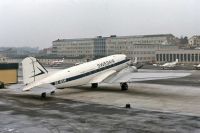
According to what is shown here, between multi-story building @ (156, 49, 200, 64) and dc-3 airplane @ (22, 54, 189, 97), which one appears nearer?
dc-3 airplane @ (22, 54, 189, 97)

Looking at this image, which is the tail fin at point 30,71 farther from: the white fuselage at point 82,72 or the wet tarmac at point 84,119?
the wet tarmac at point 84,119

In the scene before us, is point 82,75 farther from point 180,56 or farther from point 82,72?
point 180,56

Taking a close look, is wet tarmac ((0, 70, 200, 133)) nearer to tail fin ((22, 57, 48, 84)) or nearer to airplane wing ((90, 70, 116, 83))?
tail fin ((22, 57, 48, 84))

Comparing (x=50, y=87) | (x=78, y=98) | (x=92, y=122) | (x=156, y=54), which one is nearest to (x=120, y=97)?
(x=78, y=98)

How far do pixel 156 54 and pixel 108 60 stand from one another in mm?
133646

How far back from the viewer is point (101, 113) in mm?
24406

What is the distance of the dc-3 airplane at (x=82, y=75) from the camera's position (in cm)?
3249

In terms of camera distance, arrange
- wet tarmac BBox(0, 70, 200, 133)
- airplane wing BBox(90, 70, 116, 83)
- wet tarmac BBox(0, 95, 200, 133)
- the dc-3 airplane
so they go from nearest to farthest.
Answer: wet tarmac BBox(0, 95, 200, 133) → wet tarmac BBox(0, 70, 200, 133) → the dc-3 airplane → airplane wing BBox(90, 70, 116, 83)

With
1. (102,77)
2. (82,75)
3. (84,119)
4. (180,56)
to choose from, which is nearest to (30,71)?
(82,75)

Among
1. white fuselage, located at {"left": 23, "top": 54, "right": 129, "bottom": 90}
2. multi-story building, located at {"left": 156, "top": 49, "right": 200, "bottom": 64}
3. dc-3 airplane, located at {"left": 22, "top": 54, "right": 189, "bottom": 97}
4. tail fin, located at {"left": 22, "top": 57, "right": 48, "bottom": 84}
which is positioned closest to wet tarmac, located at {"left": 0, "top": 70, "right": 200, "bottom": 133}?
dc-3 airplane, located at {"left": 22, "top": 54, "right": 189, "bottom": 97}

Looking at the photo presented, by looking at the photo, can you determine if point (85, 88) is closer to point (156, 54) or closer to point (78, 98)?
point (78, 98)

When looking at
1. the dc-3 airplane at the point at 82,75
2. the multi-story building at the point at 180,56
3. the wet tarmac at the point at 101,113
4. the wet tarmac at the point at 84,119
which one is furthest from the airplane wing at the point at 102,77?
the multi-story building at the point at 180,56

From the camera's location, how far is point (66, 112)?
24781 mm

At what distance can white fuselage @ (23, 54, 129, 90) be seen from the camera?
33781 millimetres
